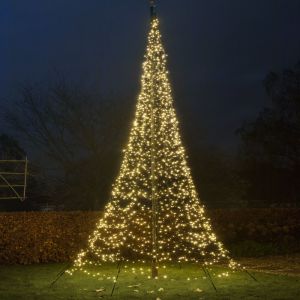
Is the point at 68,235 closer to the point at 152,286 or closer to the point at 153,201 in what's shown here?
the point at 153,201

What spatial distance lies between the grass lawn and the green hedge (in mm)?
2140

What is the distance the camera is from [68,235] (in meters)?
14.6

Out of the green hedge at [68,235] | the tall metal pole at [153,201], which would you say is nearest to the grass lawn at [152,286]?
the tall metal pole at [153,201]

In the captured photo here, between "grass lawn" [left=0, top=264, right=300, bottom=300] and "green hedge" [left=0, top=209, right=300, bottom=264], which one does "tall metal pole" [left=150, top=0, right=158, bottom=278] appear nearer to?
"grass lawn" [left=0, top=264, right=300, bottom=300]

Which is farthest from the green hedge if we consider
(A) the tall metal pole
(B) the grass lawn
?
(A) the tall metal pole

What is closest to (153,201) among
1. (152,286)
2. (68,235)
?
(152,286)

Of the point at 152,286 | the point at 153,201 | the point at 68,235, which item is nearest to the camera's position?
the point at 152,286

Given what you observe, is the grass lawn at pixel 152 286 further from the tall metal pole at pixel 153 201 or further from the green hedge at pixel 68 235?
the green hedge at pixel 68 235

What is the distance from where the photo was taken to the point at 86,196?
2908 centimetres

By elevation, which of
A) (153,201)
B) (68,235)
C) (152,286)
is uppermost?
(153,201)

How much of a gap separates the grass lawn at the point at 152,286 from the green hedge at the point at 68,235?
2140 mm

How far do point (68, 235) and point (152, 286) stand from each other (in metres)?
5.41

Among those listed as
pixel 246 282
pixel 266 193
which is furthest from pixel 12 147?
pixel 246 282

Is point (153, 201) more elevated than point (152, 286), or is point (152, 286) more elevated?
point (153, 201)
